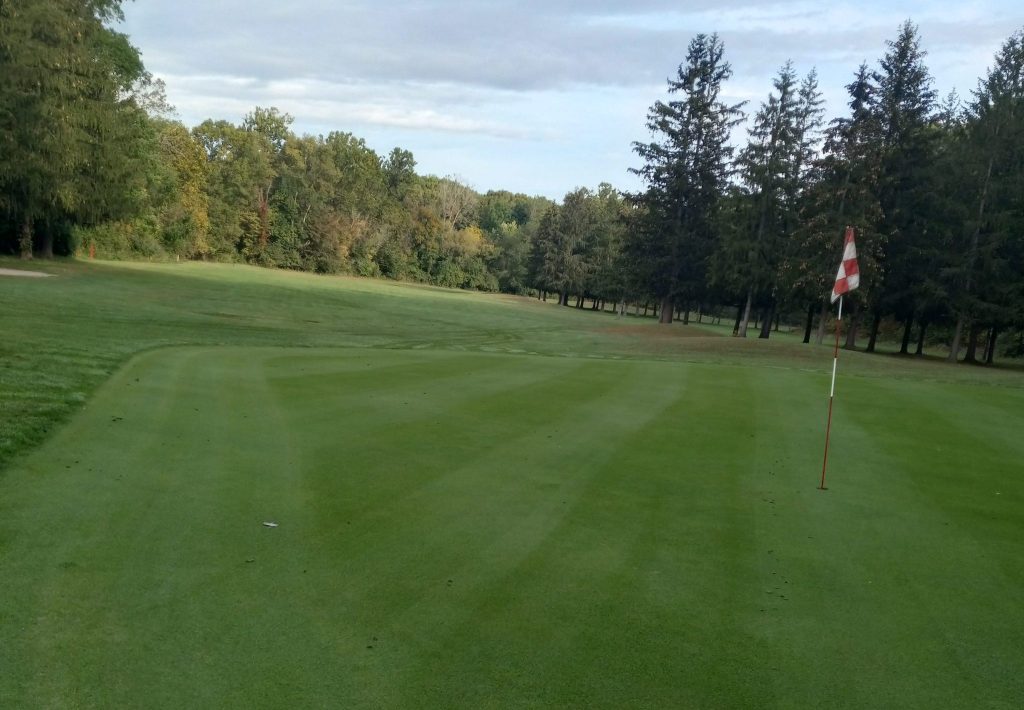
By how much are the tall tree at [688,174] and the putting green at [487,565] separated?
43084 mm

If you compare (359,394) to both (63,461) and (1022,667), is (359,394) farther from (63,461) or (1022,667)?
(1022,667)

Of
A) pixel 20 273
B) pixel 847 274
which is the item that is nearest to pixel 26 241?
pixel 20 273

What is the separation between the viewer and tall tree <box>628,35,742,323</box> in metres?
51.5

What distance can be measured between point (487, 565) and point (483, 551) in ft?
0.83

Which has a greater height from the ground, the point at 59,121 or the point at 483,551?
the point at 59,121

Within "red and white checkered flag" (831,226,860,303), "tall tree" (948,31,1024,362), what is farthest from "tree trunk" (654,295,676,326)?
"red and white checkered flag" (831,226,860,303)

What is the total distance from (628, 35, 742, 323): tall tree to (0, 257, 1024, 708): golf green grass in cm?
4106

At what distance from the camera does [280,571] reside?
4.68 metres

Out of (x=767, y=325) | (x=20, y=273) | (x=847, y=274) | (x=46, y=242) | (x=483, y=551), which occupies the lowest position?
(x=20, y=273)

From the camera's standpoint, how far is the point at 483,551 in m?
5.23

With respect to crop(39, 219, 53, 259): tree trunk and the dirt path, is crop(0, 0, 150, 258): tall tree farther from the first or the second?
the dirt path

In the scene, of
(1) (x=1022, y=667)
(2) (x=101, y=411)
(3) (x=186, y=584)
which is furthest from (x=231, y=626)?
(2) (x=101, y=411)

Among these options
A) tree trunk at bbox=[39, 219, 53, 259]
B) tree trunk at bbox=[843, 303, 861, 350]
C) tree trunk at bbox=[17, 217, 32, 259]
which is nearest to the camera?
tree trunk at bbox=[843, 303, 861, 350]

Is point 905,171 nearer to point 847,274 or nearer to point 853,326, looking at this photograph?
point 853,326
